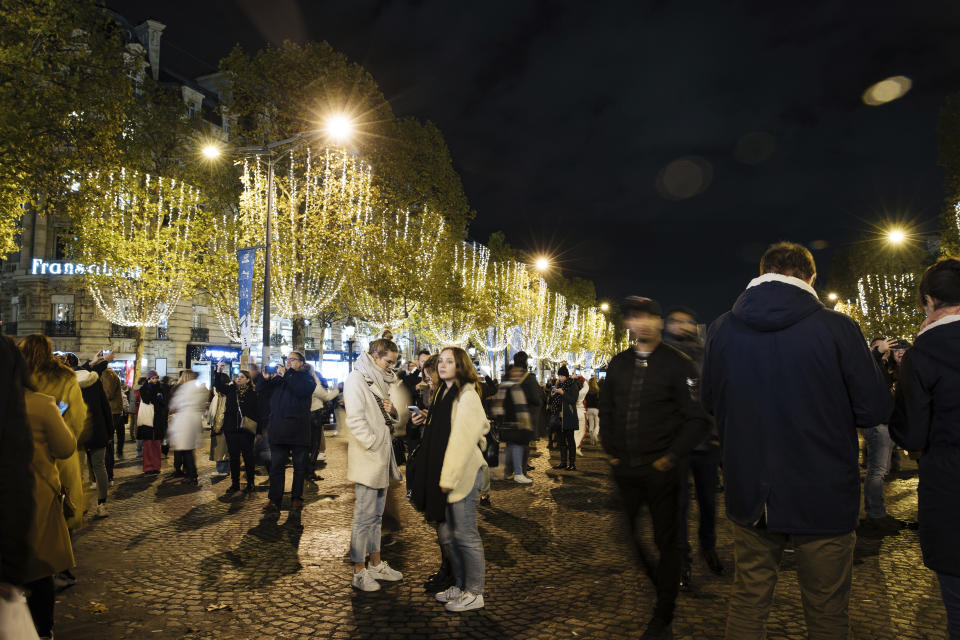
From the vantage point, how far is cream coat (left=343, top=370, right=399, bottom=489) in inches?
207

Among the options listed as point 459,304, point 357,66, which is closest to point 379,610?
point 357,66

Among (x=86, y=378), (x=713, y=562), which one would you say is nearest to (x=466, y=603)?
(x=713, y=562)

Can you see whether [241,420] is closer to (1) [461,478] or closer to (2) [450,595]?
(2) [450,595]

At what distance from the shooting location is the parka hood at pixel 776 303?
2.80m

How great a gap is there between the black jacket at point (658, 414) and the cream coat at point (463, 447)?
0.97 metres

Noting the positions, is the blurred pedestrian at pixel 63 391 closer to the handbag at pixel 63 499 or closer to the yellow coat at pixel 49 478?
the handbag at pixel 63 499

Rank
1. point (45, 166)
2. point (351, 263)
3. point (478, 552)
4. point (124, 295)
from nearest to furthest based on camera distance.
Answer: point (478, 552), point (45, 166), point (351, 263), point (124, 295)

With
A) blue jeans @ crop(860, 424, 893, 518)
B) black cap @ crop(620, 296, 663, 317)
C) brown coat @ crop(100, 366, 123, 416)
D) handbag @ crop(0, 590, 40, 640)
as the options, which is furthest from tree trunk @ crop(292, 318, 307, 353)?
handbag @ crop(0, 590, 40, 640)

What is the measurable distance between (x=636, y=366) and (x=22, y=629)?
3.49m

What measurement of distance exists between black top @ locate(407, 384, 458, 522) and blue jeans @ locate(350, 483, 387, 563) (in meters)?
0.56

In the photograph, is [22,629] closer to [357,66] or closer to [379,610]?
[379,610]

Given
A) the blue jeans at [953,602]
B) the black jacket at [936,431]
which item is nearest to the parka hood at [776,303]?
the black jacket at [936,431]

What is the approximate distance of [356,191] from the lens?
2505 centimetres

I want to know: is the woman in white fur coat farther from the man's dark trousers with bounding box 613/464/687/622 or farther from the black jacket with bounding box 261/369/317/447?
the black jacket with bounding box 261/369/317/447
